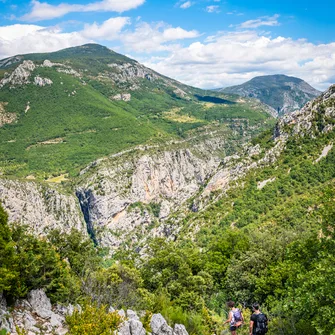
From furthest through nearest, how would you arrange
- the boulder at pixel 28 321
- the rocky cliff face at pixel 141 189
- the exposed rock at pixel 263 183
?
the rocky cliff face at pixel 141 189 < the exposed rock at pixel 263 183 < the boulder at pixel 28 321

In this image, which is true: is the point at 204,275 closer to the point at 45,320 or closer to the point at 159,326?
the point at 159,326

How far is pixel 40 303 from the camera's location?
77.2ft

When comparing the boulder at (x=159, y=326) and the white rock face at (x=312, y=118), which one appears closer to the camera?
the boulder at (x=159, y=326)

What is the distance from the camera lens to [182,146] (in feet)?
651

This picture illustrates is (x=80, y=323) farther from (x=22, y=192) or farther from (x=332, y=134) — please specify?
(x=22, y=192)

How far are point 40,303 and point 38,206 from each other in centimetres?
11130

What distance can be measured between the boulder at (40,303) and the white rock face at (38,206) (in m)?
94.2

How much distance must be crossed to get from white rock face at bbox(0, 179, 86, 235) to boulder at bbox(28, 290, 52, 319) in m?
94.2

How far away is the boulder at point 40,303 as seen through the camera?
891 inches

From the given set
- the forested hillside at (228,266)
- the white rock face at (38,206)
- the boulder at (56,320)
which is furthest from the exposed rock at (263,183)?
the boulder at (56,320)

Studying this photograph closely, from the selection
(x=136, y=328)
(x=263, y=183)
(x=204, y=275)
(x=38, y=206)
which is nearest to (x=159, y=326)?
(x=136, y=328)

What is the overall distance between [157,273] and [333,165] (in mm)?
55765

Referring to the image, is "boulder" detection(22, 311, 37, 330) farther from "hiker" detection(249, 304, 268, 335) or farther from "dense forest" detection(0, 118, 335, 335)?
"hiker" detection(249, 304, 268, 335)

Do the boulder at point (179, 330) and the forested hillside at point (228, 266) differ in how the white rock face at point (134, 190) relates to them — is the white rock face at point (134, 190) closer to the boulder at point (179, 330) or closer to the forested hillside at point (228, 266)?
the forested hillside at point (228, 266)
